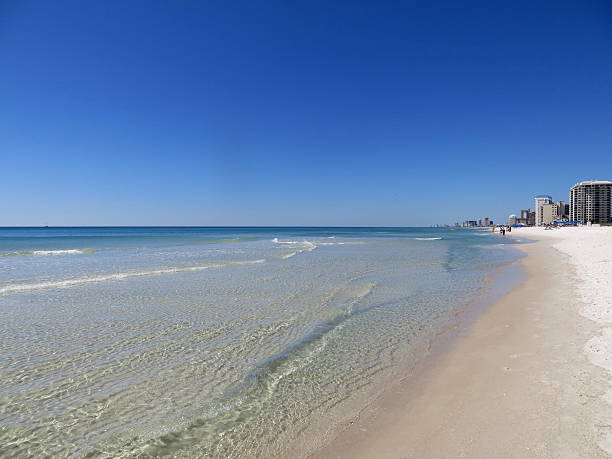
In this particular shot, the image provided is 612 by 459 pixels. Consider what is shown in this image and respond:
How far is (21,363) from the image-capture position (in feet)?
20.4

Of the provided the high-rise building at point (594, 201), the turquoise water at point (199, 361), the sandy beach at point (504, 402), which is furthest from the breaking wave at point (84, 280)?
the high-rise building at point (594, 201)

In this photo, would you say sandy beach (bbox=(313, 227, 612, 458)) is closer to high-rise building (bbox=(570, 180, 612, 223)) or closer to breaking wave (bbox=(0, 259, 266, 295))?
breaking wave (bbox=(0, 259, 266, 295))

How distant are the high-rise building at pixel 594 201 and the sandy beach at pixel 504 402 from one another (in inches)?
7804

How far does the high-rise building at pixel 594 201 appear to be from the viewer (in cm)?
15734

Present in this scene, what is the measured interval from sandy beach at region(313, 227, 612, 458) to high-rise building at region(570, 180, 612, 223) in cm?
19821

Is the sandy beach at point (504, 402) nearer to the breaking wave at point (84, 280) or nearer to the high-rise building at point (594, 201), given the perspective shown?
the breaking wave at point (84, 280)

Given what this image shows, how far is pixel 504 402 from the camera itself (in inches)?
177

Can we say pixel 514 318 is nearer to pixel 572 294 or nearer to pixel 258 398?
pixel 572 294

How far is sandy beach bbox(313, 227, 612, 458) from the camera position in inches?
143

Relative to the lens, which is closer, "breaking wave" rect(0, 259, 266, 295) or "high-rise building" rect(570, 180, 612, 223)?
"breaking wave" rect(0, 259, 266, 295)

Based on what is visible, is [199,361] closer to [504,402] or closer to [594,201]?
[504,402]

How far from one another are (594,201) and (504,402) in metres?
209

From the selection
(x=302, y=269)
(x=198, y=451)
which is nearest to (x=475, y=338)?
(x=198, y=451)

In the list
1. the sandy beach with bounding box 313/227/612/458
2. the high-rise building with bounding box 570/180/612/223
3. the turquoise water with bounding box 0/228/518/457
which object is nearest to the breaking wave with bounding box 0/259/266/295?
the turquoise water with bounding box 0/228/518/457
